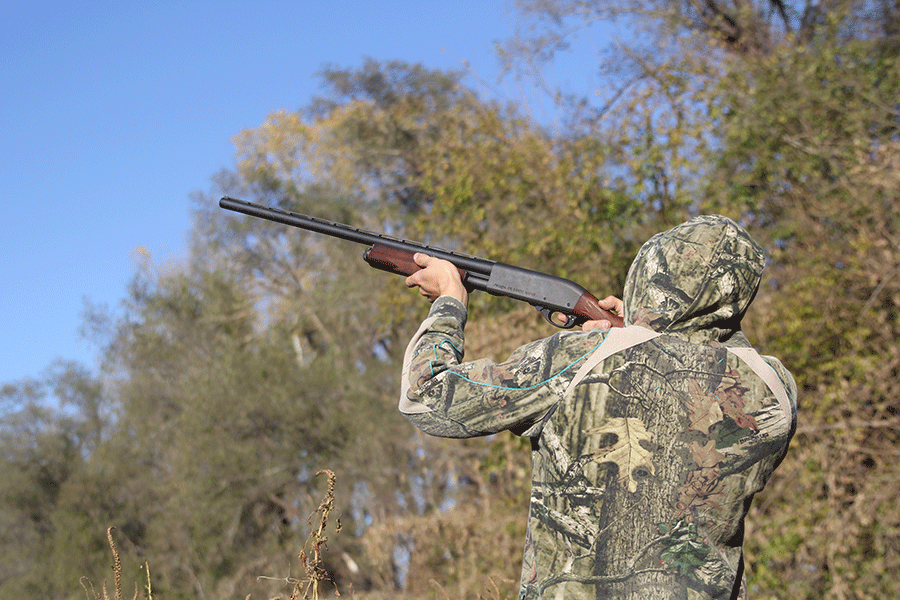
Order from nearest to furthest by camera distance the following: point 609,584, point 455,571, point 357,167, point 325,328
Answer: point 609,584 < point 455,571 < point 357,167 < point 325,328

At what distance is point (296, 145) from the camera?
23.9 m

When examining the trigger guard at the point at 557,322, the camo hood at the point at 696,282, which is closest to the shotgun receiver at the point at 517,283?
the trigger guard at the point at 557,322

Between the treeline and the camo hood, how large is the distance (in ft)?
3.87

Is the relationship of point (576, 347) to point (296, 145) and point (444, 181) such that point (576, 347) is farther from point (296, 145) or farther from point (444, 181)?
point (296, 145)

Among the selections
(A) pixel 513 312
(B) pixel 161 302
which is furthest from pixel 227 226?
(A) pixel 513 312

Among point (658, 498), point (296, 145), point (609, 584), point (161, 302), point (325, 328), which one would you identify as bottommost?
point (609, 584)

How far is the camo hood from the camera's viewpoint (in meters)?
1.97

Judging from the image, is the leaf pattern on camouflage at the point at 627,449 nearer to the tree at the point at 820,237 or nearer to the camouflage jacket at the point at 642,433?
the camouflage jacket at the point at 642,433

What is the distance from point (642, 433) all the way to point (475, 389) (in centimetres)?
38

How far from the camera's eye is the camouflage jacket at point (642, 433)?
1.88m

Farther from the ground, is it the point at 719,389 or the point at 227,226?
the point at 227,226

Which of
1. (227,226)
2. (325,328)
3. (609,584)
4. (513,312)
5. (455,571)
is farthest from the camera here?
(227,226)

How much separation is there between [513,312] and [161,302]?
19.3 metres

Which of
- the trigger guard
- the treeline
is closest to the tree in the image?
the treeline
